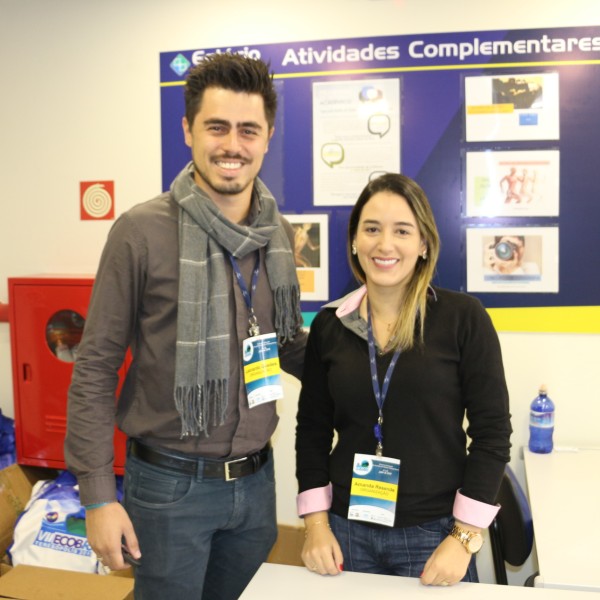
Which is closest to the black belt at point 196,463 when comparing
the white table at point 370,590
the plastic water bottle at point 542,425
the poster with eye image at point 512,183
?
the white table at point 370,590

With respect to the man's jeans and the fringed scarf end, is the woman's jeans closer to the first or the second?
the man's jeans

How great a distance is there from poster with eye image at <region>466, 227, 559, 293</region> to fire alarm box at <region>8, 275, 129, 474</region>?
1.74 metres

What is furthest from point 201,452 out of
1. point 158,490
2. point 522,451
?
point 522,451

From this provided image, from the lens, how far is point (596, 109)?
2.69 meters

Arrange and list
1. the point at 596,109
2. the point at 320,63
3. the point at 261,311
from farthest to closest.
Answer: the point at 320,63 → the point at 596,109 → the point at 261,311

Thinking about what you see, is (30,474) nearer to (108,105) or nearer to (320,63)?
(108,105)

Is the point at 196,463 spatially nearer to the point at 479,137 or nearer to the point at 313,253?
the point at 313,253

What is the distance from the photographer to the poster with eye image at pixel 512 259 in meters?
2.75

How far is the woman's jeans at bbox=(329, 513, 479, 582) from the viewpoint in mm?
1477

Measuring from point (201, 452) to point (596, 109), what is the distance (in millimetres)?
2157

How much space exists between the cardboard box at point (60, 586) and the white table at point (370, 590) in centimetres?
131

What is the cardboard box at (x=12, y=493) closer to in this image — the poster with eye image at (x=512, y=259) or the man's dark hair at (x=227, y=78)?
the man's dark hair at (x=227, y=78)

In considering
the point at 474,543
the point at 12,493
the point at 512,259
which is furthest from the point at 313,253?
the point at 12,493

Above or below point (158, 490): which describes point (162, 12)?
above
